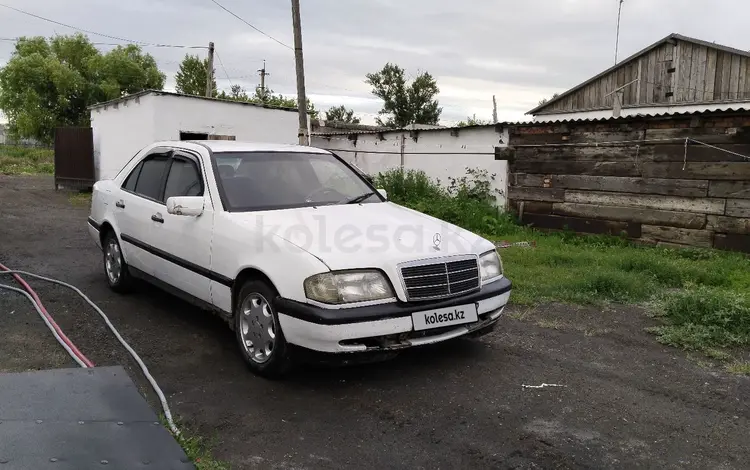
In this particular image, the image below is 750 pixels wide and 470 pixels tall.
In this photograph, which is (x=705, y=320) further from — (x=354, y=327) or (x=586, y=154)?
(x=586, y=154)

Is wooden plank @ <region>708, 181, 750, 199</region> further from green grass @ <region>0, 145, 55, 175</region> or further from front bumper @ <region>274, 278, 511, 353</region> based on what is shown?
green grass @ <region>0, 145, 55, 175</region>

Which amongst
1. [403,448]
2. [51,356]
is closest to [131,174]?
[51,356]

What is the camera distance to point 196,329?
17.1ft

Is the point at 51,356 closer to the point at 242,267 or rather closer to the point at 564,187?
the point at 242,267

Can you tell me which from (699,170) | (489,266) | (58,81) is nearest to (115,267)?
(489,266)

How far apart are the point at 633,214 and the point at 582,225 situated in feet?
2.97

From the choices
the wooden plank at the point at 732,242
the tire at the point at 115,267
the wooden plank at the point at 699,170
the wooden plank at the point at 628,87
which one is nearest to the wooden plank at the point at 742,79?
the wooden plank at the point at 628,87

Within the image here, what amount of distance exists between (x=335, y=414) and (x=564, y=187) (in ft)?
25.7

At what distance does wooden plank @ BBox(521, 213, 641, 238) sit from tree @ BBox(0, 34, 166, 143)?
1333 inches

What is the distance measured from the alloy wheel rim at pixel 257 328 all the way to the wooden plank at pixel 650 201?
279 inches

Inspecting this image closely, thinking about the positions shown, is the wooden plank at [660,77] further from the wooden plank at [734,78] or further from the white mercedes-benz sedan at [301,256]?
the white mercedes-benz sedan at [301,256]

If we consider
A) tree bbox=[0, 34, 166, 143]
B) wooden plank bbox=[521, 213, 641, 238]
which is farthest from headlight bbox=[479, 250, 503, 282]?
tree bbox=[0, 34, 166, 143]

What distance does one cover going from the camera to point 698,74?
1642 centimetres

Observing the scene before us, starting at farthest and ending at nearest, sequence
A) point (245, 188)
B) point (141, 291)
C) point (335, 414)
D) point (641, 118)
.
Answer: point (641, 118)
point (141, 291)
point (245, 188)
point (335, 414)
